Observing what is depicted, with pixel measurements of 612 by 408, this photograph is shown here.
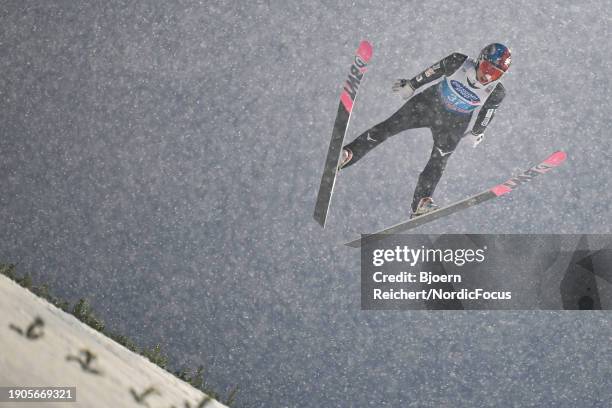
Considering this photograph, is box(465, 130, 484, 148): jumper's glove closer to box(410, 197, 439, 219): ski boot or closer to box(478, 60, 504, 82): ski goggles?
box(478, 60, 504, 82): ski goggles

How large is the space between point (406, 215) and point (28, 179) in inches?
123

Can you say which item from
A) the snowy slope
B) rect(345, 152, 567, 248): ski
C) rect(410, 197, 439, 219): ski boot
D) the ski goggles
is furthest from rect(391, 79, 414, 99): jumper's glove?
rect(345, 152, 567, 248): ski

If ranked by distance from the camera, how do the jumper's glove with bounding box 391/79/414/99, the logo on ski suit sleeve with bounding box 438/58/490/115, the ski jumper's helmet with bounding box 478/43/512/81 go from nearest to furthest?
the ski jumper's helmet with bounding box 478/43/512/81, the logo on ski suit sleeve with bounding box 438/58/490/115, the jumper's glove with bounding box 391/79/414/99

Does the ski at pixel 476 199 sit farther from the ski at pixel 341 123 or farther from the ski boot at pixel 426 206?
the ski at pixel 341 123

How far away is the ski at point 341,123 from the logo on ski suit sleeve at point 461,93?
0.68 m

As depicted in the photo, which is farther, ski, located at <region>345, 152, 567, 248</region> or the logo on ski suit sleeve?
ski, located at <region>345, 152, 567, 248</region>

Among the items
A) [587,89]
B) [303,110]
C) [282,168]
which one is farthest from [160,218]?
[587,89]

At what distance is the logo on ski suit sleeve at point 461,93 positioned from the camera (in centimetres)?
522

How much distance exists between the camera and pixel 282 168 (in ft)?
18.1

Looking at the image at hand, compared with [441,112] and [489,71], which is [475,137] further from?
[489,71]

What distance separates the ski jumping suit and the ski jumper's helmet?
8cm

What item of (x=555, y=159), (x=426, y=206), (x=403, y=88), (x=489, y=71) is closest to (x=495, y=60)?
(x=489, y=71)

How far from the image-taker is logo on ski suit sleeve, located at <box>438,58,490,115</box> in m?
5.22

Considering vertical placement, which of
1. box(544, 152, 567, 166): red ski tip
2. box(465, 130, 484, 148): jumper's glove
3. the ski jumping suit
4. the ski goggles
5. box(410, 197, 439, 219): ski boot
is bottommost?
box(410, 197, 439, 219): ski boot
